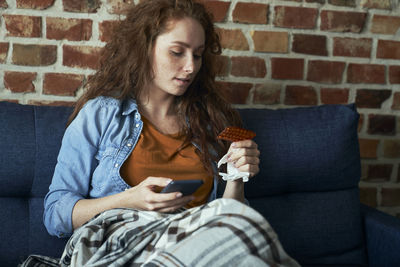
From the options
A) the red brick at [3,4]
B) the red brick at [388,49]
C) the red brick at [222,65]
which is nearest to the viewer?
the red brick at [3,4]

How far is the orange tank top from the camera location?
1.40 m

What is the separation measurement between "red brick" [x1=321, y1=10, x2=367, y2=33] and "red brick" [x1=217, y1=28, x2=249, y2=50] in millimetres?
342

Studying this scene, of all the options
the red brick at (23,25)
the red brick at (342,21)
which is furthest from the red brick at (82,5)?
the red brick at (342,21)

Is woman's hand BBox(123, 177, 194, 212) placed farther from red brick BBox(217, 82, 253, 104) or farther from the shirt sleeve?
red brick BBox(217, 82, 253, 104)

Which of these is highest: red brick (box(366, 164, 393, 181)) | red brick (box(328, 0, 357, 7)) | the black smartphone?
red brick (box(328, 0, 357, 7))

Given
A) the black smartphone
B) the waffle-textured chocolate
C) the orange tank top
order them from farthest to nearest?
the orange tank top → the waffle-textured chocolate → the black smartphone

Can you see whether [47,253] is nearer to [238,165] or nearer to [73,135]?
[73,135]

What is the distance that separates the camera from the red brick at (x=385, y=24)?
6.38ft

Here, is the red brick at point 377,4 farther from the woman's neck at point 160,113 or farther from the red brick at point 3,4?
the red brick at point 3,4

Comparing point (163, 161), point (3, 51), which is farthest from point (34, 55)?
point (163, 161)

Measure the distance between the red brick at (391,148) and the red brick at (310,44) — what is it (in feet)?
1.55

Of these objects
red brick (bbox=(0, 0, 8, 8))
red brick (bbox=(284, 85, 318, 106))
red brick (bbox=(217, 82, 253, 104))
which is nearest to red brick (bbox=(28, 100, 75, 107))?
red brick (bbox=(0, 0, 8, 8))

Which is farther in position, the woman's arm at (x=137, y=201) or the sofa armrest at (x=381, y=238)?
the sofa armrest at (x=381, y=238)

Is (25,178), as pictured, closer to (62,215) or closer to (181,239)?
(62,215)
